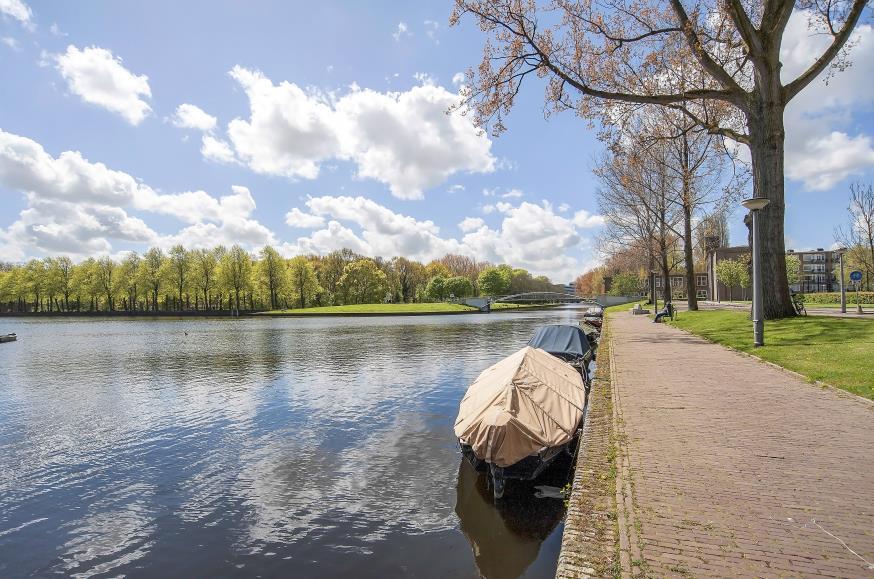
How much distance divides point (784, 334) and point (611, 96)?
10.4m

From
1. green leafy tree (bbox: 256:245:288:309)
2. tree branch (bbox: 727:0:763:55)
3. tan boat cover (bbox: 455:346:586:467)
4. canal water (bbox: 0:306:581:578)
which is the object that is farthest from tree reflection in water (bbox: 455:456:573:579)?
green leafy tree (bbox: 256:245:288:309)

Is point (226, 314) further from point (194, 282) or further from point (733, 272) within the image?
point (733, 272)

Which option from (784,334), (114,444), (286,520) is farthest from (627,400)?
(114,444)

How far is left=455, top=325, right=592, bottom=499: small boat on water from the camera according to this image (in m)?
7.70

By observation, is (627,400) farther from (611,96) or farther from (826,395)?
(611,96)

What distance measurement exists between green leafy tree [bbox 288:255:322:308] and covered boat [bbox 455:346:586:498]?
84290mm

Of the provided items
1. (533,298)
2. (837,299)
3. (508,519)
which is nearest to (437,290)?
(533,298)

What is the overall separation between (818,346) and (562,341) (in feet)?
23.5

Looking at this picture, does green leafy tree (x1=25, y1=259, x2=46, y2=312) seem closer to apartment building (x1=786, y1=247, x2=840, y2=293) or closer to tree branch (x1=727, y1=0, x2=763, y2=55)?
tree branch (x1=727, y1=0, x2=763, y2=55)

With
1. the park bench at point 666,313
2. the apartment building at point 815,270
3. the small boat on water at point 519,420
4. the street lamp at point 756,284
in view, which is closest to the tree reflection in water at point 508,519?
the small boat on water at point 519,420

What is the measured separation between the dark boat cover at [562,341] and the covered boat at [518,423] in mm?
6707

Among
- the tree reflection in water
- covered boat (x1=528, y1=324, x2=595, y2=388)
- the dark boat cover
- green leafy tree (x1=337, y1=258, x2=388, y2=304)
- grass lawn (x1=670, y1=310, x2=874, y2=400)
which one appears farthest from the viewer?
green leafy tree (x1=337, y1=258, x2=388, y2=304)

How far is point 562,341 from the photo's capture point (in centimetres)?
1738

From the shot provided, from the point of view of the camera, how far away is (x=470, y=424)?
325 inches
